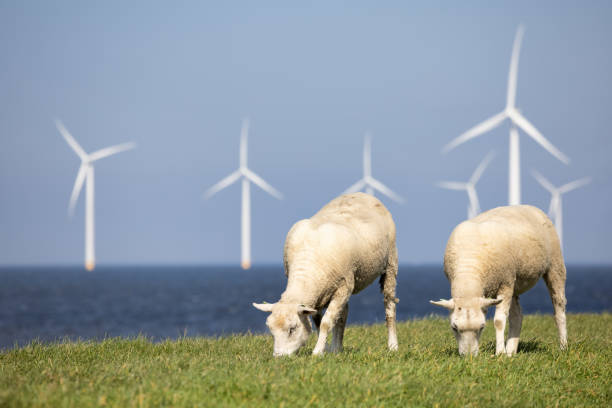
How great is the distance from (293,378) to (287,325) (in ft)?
4.61

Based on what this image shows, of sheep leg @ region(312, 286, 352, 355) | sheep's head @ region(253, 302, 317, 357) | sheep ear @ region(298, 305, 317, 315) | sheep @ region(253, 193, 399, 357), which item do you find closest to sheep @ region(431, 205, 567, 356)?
sheep @ region(253, 193, 399, 357)

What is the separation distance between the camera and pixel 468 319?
10727 mm

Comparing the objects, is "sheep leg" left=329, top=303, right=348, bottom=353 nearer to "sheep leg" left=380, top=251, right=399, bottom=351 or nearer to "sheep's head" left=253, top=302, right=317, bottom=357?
"sheep leg" left=380, top=251, right=399, bottom=351

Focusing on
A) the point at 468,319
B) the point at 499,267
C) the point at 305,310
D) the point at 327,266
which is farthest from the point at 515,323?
the point at 305,310

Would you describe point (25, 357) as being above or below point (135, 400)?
below

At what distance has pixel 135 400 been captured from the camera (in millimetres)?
7559

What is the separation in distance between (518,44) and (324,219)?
31.0 metres

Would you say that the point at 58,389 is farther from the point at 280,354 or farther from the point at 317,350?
the point at 317,350

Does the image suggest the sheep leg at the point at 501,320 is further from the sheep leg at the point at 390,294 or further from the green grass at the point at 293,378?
the sheep leg at the point at 390,294

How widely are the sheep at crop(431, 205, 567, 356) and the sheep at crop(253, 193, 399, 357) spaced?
4.44ft

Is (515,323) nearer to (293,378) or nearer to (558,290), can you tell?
(558,290)

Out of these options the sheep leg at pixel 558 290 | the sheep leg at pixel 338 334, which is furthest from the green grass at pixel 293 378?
the sheep leg at pixel 558 290

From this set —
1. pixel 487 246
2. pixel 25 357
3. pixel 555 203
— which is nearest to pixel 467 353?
pixel 487 246

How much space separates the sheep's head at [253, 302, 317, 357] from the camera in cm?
1016
